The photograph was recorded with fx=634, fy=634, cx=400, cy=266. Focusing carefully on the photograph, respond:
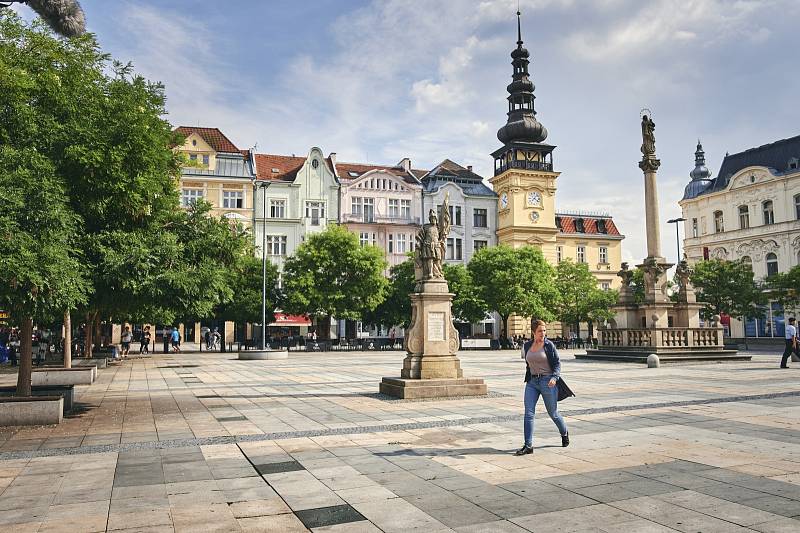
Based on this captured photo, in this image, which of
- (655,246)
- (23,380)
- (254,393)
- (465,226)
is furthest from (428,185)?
(23,380)

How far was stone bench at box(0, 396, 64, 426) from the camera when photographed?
35.4ft

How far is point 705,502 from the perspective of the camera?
5.89m

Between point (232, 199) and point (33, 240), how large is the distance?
45605 millimetres

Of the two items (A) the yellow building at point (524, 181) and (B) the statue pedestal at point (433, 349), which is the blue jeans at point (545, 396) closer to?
(B) the statue pedestal at point (433, 349)

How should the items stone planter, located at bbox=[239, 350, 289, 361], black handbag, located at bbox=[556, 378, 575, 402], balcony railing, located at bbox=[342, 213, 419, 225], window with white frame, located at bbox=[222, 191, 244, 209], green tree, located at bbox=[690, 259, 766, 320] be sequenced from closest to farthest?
black handbag, located at bbox=[556, 378, 575, 402]
stone planter, located at bbox=[239, 350, 289, 361]
green tree, located at bbox=[690, 259, 766, 320]
window with white frame, located at bbox=[222, 191, 244, 209]
balcony railing, located at bbox=[342, 213, 419, 225]

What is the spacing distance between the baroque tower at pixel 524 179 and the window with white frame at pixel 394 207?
10.6m

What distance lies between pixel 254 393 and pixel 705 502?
12.1m

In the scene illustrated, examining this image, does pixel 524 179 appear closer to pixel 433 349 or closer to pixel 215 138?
pixel 215 138

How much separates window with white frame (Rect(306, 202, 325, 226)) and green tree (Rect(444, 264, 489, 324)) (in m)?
13.0

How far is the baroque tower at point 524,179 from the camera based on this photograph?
198 ft

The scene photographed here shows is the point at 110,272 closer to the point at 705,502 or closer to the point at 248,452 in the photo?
the point at 248,452

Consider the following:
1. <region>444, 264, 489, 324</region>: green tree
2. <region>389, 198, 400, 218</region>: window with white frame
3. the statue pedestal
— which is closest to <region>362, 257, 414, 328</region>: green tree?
<region>444, 264, 489, 324</region>: green tree

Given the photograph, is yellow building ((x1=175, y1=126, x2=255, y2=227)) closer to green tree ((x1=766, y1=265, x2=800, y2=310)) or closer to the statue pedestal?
the statue pedestal

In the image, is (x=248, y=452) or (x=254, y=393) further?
(x=254, y=393)
